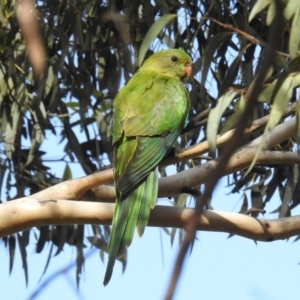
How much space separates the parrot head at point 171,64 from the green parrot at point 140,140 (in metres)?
0.05

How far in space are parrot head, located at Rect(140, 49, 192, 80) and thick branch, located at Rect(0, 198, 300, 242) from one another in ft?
3.94

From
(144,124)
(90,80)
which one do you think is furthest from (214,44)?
(90,80)

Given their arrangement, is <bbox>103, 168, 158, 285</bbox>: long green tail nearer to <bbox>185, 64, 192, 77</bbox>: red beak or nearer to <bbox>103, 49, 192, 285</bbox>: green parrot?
<bbox>103, 49, 192, 285</bbox>: green parrot

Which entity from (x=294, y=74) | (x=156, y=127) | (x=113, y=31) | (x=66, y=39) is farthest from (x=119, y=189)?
(x=113, y=31)

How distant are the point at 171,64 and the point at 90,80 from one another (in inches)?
36.8

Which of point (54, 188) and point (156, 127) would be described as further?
point (156, 127)

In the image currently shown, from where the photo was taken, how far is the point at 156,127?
8.39 ft

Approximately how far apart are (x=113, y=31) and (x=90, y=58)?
199 mm

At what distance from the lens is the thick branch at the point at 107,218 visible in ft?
6.43

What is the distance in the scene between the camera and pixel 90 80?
4.06 metres

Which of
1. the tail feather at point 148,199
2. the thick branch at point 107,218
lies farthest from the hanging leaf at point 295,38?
the tail feather at point 148,199

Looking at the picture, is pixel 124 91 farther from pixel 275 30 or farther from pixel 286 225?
pixel 275 30

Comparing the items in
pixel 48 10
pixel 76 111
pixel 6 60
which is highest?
pixel 48 10

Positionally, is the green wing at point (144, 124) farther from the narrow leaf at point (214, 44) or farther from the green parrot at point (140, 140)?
the narrow leaf at point (214, 44)
